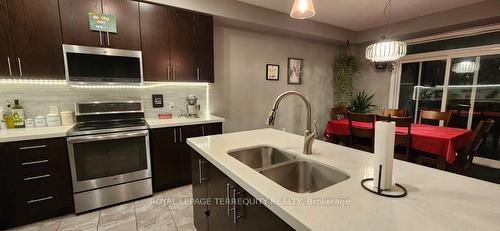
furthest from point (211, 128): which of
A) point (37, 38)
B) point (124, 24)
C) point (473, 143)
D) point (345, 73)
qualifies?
point (345, 73)

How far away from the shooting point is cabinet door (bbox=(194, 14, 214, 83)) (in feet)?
8.89

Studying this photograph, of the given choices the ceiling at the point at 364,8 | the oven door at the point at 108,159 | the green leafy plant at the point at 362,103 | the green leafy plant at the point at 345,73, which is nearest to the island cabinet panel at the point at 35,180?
the oven door at the point at 108,159

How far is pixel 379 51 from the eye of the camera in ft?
8.93

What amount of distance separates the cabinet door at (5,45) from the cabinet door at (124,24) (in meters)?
0.71

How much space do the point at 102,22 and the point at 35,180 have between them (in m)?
1.62

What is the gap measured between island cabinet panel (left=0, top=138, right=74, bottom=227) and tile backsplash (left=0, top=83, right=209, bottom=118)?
0.66 meters

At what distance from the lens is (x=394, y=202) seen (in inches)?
29.3

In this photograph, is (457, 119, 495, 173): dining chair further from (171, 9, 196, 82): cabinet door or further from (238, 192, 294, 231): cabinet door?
(171, 9, 196, 82): cabinet door

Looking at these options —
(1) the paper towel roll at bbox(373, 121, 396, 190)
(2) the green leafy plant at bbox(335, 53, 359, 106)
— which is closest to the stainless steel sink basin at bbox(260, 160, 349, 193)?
(1) the paper towel roll at bbox(373, 121, 396, 190)

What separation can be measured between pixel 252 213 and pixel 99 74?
2.25 m

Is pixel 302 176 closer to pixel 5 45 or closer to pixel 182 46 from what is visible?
pixel 182 46

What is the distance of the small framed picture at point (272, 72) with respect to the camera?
3.77 metres

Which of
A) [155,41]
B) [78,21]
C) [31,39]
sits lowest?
[31,39]

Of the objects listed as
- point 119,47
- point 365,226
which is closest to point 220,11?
point 119,47
